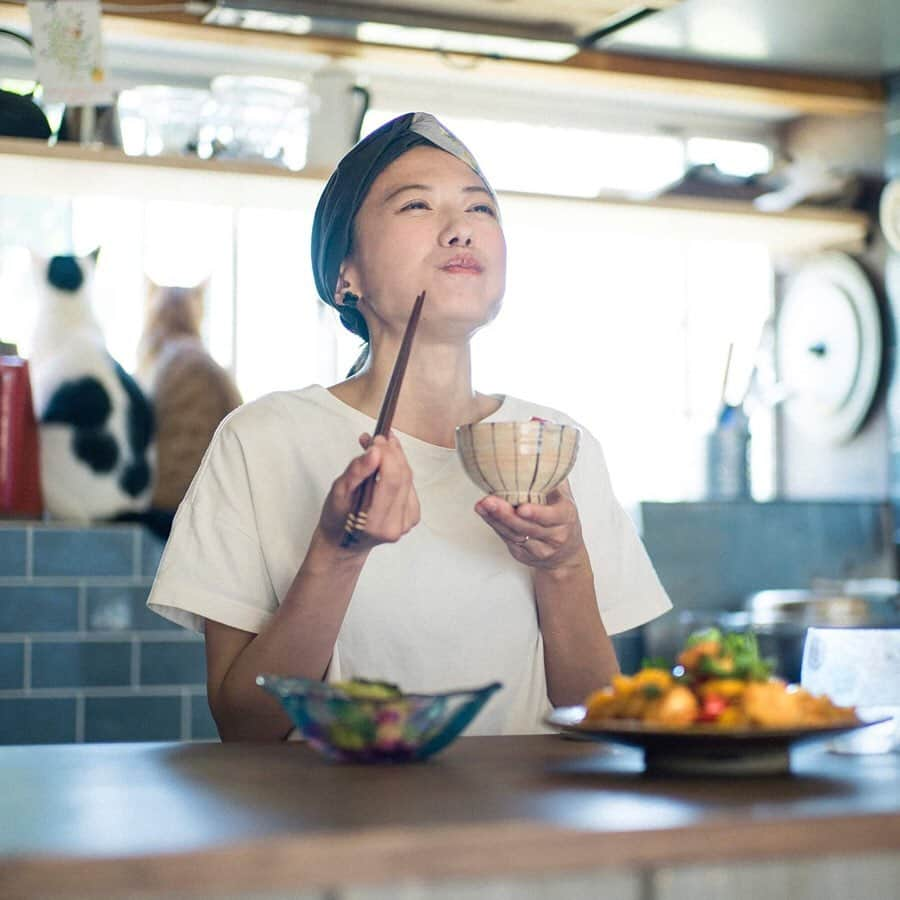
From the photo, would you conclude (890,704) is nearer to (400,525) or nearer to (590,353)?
(400,525)

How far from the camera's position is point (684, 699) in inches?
38.5

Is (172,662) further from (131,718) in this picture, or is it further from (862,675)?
(862,675)

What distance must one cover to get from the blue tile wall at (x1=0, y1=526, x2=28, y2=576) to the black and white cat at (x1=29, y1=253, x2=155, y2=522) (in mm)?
112

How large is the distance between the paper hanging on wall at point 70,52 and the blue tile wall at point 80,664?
1.09m

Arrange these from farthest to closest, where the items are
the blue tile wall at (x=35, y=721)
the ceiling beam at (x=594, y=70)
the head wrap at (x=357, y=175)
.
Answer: the ceiling beam at (x=594, y=70), the blue tile wall at (x=35, y=721), the head wrap at (x=357, y=175)

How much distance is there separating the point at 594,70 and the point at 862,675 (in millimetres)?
2583

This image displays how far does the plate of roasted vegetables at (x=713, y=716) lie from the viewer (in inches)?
37.4

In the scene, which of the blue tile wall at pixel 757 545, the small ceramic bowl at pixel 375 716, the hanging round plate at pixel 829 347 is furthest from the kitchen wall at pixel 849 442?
the small ceramic bowl at pixel 375 716

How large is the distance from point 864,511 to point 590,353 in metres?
0.88

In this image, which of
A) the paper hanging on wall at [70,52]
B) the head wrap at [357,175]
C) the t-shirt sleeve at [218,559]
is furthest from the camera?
the paper hanging on wall at [70,52]

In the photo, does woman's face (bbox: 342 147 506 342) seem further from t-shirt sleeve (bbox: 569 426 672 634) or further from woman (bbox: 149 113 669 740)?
t-shirt sleeve (bbox: 569 426 672 634)

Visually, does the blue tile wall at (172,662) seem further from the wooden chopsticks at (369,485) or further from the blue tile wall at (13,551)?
the wooden chopsticks at (369,485)

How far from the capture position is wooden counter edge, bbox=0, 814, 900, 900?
707mm

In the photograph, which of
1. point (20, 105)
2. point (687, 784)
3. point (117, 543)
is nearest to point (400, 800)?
point (687, 784)
